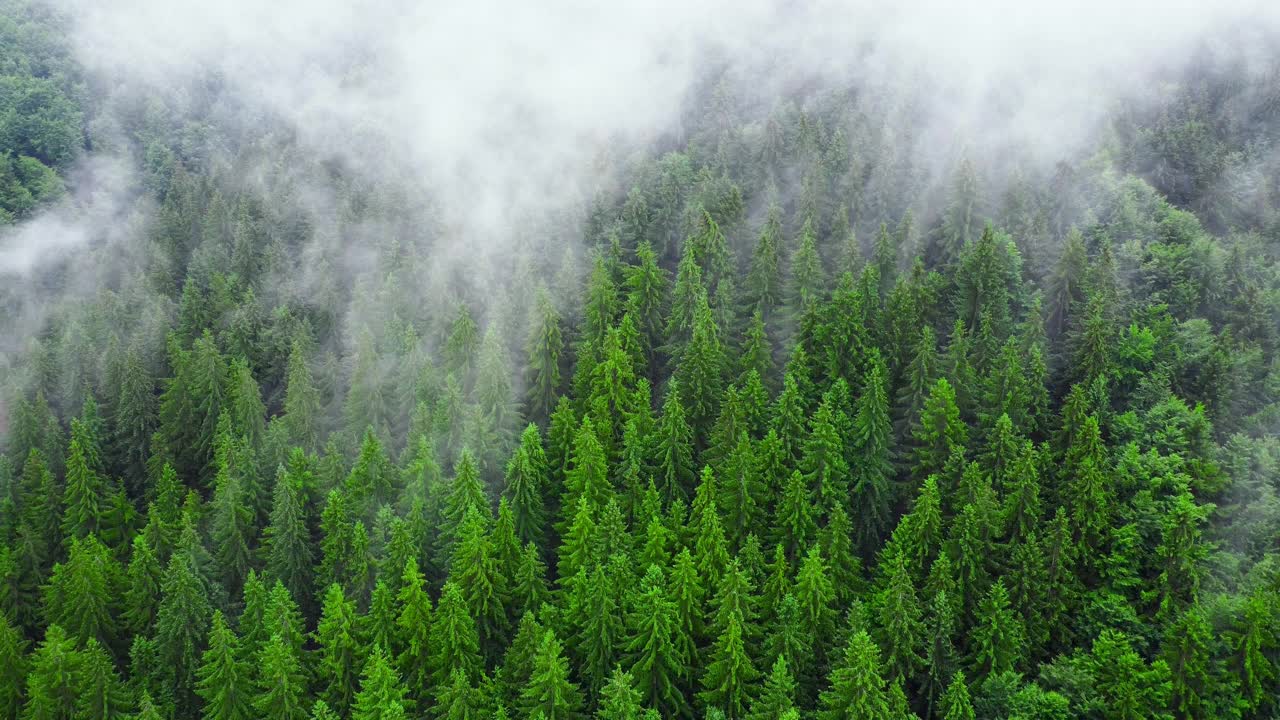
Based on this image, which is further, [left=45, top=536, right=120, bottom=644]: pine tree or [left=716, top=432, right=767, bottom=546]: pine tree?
[left=45, top=536, right=120, bottom=644]: pine tree

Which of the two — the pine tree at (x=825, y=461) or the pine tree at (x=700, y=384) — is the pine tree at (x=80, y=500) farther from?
the pine tree at (x=825, y=461)

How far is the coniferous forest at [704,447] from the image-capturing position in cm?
5209

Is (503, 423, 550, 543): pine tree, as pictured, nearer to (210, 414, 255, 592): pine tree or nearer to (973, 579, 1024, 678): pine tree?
(210, 414, 255, 592): pine tree

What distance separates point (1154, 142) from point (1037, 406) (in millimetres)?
41597

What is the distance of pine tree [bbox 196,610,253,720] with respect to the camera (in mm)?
53531

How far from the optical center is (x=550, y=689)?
163ft

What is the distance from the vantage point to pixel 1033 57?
120 meters

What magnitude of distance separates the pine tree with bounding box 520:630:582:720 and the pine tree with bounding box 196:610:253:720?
16.1 metres

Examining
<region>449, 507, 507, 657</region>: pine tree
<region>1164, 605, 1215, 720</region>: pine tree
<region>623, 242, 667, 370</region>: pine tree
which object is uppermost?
<region>623, 242, 667, 370</region>: pine tree

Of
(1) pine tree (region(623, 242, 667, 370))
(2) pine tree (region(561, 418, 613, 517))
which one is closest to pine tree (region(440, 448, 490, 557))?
(2) pine tree (region(561, 418, 613, 517))

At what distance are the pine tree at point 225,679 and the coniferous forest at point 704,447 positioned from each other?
22 cm

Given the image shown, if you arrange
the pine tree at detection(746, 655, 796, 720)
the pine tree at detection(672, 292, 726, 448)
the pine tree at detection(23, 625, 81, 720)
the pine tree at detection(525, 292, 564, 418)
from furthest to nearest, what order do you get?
the pine tree at detection(525, 292, 564, 418)
the pine tree at detection(672, 292, 726, 448)
the pine tree at detection(23, 625, 81, 720)
the pine tree at detection(746, 655, 796, 720)

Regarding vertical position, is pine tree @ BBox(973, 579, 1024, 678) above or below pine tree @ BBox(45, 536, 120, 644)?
below

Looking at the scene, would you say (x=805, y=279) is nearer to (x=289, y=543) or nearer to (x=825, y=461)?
(x=825, y=461)
